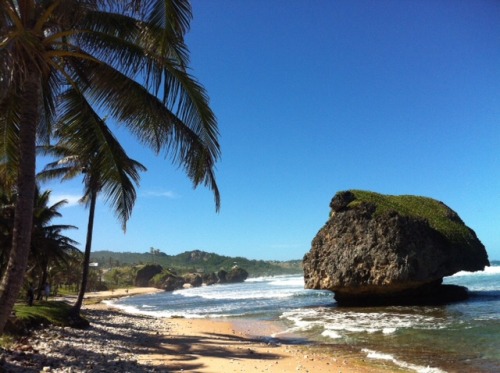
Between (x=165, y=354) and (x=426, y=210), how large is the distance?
26.6 m

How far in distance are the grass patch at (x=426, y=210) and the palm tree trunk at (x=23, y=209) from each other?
87.8ft

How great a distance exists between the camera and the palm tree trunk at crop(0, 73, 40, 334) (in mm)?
5377

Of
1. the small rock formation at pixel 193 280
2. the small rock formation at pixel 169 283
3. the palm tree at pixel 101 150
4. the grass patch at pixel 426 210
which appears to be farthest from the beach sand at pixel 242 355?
the small rock formation at pixel 193 280

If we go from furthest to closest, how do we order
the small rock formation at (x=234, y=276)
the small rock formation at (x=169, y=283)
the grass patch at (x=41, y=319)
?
the small rock formation at (x=234, y=276)
the small rock formation at (x=169, y=283)
the grass patch at (x=41, y=319)

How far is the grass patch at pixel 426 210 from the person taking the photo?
1168 inches

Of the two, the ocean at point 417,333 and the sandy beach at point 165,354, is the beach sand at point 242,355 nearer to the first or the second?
the sandy beach at point 165,354

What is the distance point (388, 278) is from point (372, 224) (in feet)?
14.4

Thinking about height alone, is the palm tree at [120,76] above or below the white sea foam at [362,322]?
above

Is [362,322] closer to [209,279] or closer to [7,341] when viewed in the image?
[7,341]

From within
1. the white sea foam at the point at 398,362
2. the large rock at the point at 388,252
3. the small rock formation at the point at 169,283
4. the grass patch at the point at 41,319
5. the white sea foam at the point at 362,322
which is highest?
the large rock at the point at 388,252

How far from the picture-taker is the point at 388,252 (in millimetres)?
26938

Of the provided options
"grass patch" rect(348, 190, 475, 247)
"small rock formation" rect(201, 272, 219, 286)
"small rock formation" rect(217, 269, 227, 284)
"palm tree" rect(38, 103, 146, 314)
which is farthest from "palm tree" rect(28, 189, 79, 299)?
"small rock formation" rect(217, 269, 227, 284)

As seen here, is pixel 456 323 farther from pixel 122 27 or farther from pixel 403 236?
pixel 122 27

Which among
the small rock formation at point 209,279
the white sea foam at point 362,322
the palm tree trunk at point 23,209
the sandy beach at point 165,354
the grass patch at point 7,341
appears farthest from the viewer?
the small rock formation at point 209,279
